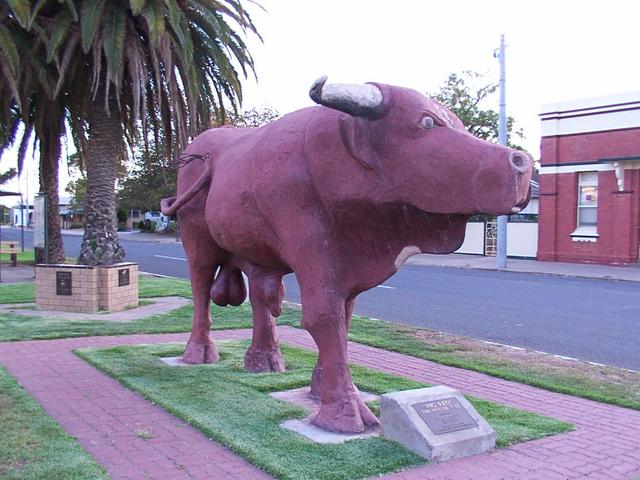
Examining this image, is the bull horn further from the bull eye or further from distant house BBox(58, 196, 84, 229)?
distant house BBox(58, 196, 84, 229)

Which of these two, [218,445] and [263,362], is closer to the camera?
[218,445]

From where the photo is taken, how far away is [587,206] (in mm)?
23172

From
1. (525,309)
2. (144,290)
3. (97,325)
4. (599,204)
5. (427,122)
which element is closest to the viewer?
(427,122)

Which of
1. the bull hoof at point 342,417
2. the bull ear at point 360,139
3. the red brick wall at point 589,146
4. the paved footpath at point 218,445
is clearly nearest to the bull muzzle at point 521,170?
the bull ear at point 360,139

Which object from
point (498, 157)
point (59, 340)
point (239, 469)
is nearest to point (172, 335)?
point (59, 340)

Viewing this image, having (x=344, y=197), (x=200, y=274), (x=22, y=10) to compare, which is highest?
(x=22, y=10)

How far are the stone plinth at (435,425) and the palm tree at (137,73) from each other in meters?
9.15

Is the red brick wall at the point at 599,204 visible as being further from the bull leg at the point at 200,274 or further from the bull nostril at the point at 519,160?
the bull nostril at the point at 519,160

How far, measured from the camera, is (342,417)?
14.8 ft

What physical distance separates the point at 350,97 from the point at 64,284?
27.7 ft

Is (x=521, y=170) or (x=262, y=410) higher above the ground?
(x=521, y=170)

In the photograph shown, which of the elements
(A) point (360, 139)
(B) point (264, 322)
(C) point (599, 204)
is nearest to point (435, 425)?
(A) point (360, 139)

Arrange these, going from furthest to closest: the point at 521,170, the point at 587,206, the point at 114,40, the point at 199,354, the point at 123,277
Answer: the point at 587,206
the point at 114,40
the point at 123,277
the point at 199,354
the point at 521,170

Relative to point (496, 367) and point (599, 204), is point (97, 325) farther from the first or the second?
point (599, 204)
